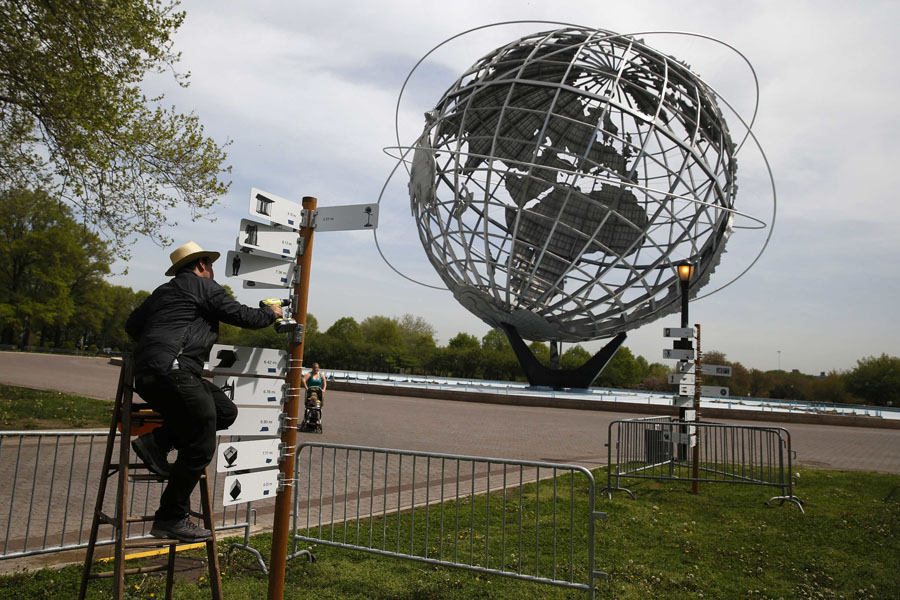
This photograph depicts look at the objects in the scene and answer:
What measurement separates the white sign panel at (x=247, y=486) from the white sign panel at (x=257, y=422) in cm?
26

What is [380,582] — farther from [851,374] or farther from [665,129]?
[851,374]

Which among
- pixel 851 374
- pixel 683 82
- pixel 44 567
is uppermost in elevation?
pixel 683 82

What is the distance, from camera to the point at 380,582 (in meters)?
4.53

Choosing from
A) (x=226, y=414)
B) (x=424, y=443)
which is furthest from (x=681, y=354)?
(x=226, y=414)

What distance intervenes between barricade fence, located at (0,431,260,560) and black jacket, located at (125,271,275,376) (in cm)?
85

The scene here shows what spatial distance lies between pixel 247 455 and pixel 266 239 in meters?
1.37

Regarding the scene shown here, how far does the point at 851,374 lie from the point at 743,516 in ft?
164

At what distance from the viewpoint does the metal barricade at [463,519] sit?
467 cm

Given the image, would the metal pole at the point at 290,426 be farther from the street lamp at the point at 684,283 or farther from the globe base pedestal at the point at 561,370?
the globe base pedestal at the point at 561,370

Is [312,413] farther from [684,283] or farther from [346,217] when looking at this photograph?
[346,217]

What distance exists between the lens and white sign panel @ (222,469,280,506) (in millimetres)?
3789

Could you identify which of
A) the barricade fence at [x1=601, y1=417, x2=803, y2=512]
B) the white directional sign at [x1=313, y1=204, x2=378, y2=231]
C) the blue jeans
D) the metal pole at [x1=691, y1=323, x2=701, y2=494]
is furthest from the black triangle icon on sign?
the metal pole at [x1=691, y1=323, x2=701, y2=494]

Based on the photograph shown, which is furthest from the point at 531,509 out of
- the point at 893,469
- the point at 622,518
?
the point at 893,469

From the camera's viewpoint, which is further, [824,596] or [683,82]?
[683,82]
